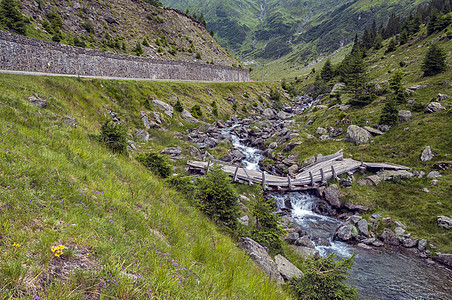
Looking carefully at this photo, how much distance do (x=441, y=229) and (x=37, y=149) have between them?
872 inches

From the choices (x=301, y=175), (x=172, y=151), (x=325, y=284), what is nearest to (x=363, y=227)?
(x=301, y=175)

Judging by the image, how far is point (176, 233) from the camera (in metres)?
5.33

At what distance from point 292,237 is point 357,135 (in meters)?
19.3

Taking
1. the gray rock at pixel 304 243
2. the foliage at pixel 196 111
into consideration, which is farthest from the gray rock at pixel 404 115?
the foliage at pixel 196 111

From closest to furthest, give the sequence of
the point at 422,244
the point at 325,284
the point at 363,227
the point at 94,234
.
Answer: the point at 94,234, the point at 325,284, the point at 422,244, the point at 363,227

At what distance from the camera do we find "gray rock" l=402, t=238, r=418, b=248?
43.8 feet

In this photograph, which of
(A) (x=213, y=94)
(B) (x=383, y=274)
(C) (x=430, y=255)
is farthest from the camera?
(A) (x=213, y=94)

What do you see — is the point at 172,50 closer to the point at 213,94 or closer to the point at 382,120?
the point at 213,94

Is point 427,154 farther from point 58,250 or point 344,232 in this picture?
point 58,250

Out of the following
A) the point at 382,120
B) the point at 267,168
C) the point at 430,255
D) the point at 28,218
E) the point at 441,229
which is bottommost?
the point at 267,168

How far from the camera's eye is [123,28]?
6041cm

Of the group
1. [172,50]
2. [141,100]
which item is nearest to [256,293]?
[141,100]

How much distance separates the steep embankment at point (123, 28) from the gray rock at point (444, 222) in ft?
184

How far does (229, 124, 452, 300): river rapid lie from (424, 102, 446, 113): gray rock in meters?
19.6
